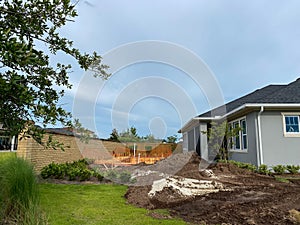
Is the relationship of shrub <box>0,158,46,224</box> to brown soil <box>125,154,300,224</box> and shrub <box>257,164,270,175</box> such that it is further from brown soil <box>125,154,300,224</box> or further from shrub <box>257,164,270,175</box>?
shrub <box>257,164,270,175</box>

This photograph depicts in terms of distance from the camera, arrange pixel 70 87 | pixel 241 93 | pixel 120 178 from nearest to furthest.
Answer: pixel 70 87
pixel 120 178
pixel 241 93

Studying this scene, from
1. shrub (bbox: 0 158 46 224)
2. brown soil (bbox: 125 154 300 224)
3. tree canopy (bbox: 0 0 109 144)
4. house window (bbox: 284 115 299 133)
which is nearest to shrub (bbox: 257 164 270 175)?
house window (bbox: 284 115 299 133)

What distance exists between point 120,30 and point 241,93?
13.9 meters

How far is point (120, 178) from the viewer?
829 centimetres

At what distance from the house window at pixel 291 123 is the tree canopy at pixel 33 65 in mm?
9596

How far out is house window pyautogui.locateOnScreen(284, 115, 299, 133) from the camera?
10.3m

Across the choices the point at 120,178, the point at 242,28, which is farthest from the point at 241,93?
the point at 120,178

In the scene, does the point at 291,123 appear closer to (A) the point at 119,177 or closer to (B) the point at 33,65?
(A) the point at 119,177

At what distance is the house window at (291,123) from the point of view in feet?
33.7

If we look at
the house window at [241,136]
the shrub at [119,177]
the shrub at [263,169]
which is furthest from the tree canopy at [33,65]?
Answer: the house window at [241,136]

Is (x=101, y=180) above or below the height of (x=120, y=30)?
below

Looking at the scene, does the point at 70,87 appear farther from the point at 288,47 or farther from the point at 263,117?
the point at 288,47

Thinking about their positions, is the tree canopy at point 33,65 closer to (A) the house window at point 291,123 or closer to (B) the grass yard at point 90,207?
(B) the grass yard at point 90,207

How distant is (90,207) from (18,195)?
189cm
